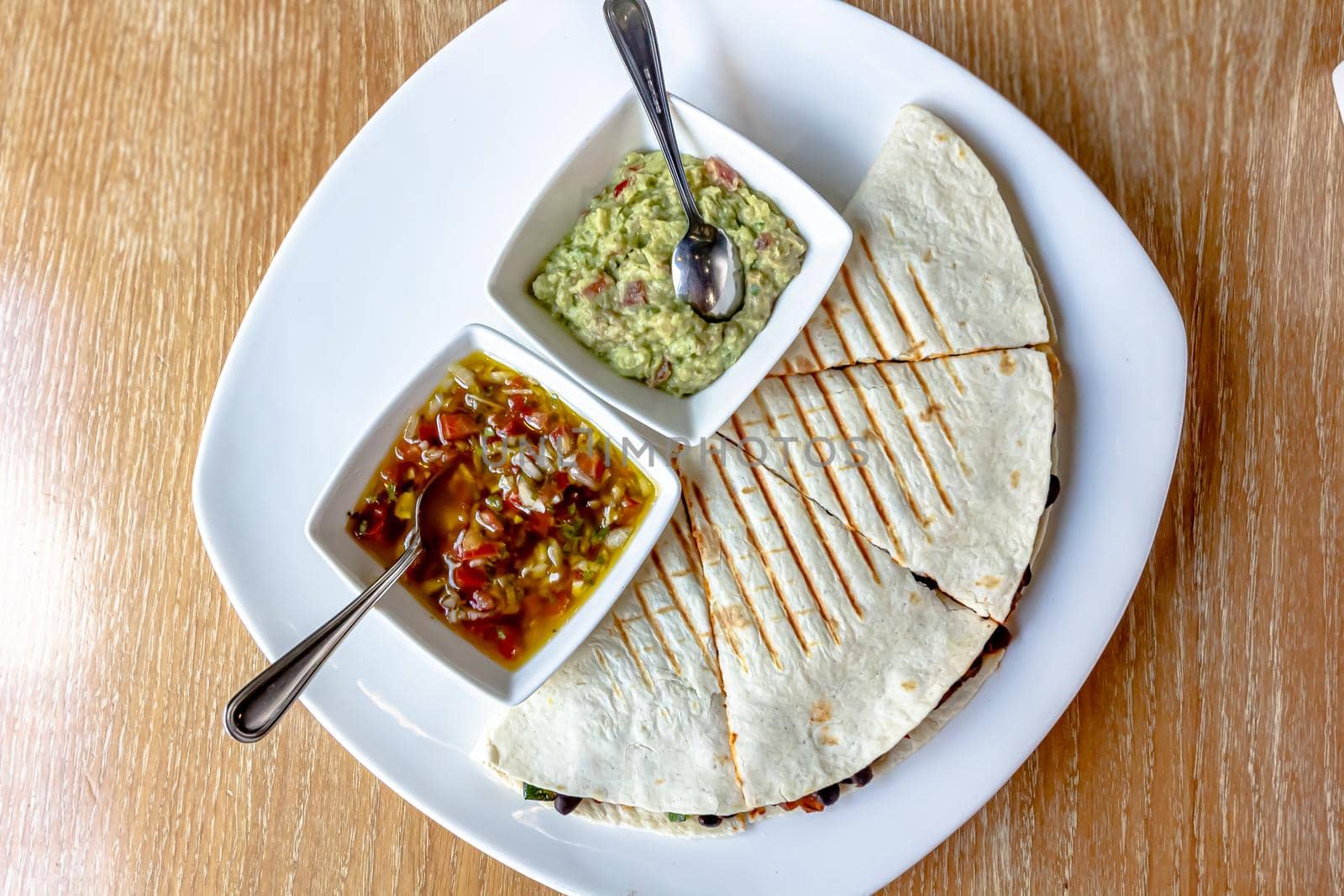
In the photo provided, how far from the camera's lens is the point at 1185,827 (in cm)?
301

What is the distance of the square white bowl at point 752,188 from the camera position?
2486 millimetres

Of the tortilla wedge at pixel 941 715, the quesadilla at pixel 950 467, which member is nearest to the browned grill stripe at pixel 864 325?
the quesadilla at pixel 950 467

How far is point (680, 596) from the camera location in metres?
2.70

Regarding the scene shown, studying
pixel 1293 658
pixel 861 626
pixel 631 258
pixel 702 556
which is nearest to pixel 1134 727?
pixel 1293 658

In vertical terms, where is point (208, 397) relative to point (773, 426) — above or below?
below

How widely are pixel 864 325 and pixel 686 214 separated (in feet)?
2.06

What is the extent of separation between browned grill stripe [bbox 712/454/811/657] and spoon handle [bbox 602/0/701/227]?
760 millimetres

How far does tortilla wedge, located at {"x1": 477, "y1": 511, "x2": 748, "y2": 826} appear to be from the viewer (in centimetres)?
265

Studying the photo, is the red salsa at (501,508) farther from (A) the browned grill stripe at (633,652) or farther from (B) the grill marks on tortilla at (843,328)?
(B) the grill marks on tortilla at (843,328)

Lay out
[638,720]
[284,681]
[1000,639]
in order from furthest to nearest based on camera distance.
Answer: [1000,639] < [638,720] < [284,681]

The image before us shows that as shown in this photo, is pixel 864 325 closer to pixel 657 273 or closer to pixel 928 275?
pixel 928 275

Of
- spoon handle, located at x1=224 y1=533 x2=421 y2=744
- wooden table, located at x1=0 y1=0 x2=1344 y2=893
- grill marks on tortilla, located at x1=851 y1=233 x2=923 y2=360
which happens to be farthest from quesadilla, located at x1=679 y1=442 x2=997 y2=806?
spoon handle, located at x1=224 y1=533 x2=421 y2=744

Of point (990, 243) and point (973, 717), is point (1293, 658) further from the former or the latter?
point (990, 243)

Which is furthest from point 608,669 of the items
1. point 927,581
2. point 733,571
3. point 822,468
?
point 927,581
